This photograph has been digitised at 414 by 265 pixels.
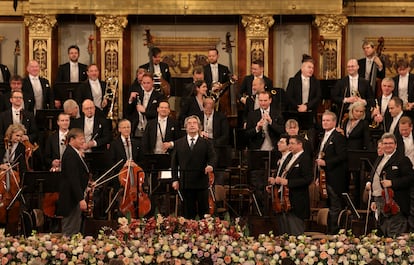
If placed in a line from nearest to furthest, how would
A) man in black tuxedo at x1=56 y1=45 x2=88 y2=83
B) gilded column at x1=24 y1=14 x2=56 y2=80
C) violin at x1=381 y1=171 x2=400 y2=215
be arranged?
violin at x1=381 y1=171 x2=400 y2=215
man in black tuxedo at x1=56 y1=45 x2=88 y2=83
gilded column at x1=24 y1=14 x2=56 y2=80

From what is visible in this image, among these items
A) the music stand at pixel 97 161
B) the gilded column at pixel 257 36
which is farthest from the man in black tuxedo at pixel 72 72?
the music stand at pixel 97 161

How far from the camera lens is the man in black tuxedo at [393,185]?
1029 centimetres

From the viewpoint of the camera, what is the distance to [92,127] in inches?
481

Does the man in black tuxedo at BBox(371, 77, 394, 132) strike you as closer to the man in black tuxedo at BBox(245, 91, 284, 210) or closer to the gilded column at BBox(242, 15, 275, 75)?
the man in black tuxedo at BBox(245, 91, 284, 210)

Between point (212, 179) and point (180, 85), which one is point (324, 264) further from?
point (180, 85)

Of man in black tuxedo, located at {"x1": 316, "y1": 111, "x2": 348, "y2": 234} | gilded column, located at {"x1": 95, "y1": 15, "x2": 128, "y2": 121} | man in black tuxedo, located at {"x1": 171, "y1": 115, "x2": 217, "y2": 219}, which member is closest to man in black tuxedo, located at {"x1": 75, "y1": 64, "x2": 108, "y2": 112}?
gilded column, located at {"x1": 95, "y1": 15, "x2": 128, "y2": 121}

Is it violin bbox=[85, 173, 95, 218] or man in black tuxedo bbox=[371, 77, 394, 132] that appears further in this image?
man in black tuxedo bbox=[371, 77, 394, 132]

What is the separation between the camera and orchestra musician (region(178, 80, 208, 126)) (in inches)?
502

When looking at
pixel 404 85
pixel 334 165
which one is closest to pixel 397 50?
pixel 404 85

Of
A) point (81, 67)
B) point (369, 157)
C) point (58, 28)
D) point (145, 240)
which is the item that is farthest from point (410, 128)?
point (58, 28)

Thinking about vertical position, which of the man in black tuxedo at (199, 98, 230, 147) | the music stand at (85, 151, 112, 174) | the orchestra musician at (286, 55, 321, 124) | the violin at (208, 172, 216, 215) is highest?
the orchestra musician at (286, 55, 321, 124)

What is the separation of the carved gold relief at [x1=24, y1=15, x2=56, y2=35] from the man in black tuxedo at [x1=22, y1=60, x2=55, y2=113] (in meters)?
1.40

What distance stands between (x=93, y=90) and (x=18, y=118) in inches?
50.3

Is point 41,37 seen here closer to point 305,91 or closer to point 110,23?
point 110,23
